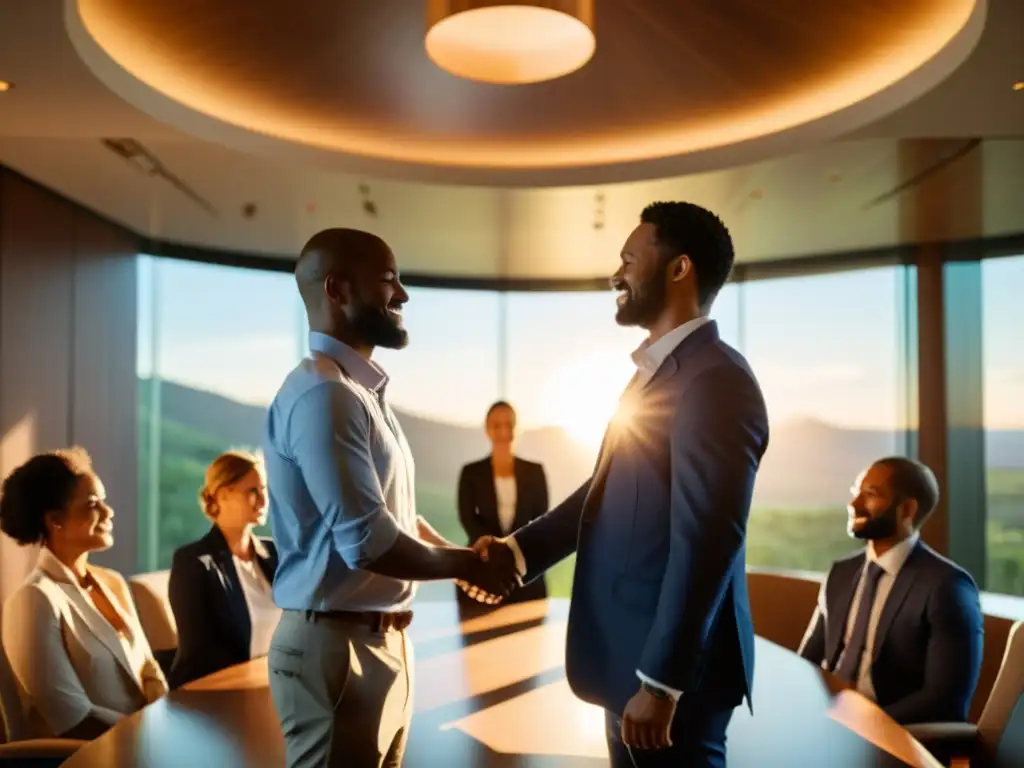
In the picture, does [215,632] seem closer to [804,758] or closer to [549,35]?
[804,758]

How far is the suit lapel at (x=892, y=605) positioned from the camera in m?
2.74

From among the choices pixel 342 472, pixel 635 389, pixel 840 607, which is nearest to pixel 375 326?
pixel 342 472

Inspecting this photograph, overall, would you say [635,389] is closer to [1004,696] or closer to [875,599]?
[1004,696]

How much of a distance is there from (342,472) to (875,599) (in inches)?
77.2

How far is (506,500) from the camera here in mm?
5066

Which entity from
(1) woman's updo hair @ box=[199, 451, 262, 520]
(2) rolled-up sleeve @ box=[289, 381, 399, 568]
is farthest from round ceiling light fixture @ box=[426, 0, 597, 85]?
(2) rolled-up sleeve @ box=[289, 381, 399, 568]

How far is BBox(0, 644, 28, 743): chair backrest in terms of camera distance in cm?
233

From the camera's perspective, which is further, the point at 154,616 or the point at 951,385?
the point at 951,385

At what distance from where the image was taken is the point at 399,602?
68.0 inches

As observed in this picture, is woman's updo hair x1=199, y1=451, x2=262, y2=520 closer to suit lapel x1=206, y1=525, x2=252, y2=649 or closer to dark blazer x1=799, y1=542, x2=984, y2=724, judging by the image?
suit lapel x1=206, y1=525, x2=252, y2=649

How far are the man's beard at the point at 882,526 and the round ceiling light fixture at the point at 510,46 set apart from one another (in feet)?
5.72

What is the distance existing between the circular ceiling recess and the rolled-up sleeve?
2.22m

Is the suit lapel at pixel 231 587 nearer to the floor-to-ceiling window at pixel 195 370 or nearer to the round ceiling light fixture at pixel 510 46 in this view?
the round ceiling light fixture at pixel 510 46

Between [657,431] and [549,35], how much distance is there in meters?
2.12
